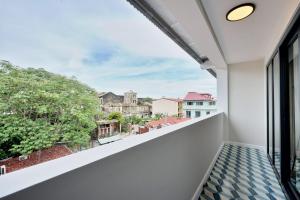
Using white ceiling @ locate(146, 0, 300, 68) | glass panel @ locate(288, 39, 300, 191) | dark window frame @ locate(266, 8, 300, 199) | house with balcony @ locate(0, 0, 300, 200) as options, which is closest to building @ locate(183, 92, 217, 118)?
house with balcony @ locate(0, 0, 300, 200)

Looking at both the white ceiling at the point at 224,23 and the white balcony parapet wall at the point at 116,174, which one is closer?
the white balcony parapet wall at the point at 116,174

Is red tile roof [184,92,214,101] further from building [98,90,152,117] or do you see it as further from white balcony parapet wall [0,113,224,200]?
building [98,90,152,117]

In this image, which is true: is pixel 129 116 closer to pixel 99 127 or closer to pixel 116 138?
pixel 116 138

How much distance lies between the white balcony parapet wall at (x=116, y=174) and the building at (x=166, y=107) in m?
0.29

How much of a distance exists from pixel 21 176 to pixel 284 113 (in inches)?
111

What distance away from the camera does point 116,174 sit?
0.88 metres

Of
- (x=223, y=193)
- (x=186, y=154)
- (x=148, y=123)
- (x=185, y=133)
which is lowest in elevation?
(x=223, y=193)

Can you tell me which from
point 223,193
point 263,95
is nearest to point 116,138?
point 223,193

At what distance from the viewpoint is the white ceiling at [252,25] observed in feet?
5.99

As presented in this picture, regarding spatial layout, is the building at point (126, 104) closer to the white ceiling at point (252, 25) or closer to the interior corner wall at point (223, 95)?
the white ceiling at point (252, 25)

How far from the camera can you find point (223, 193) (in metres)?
2.24

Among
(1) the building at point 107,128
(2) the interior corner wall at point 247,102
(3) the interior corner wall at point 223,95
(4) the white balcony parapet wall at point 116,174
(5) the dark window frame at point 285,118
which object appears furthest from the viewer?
(3) the interior corner wall at point 223,95

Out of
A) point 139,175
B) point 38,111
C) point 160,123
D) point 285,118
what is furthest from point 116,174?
point 285,118

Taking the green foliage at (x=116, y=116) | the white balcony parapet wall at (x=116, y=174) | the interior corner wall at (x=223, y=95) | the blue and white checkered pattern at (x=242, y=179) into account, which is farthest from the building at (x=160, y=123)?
the interior corner wall at (x=223, y=95)
